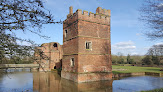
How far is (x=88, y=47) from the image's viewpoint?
14.5 m

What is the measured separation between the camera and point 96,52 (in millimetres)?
14578

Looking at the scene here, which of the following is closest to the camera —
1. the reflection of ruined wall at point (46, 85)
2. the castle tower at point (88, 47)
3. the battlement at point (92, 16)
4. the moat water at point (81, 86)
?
the moat water at point (81, 86)

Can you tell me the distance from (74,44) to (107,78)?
19.0 ft

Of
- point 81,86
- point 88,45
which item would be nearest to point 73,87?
point 81,86

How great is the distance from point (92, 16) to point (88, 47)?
390 centimetres

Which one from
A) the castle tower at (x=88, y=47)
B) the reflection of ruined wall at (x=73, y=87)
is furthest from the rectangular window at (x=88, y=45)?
the reflection of ruined wall at (x=73, y=87)

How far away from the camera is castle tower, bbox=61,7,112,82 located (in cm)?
1352

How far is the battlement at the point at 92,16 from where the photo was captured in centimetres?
1397

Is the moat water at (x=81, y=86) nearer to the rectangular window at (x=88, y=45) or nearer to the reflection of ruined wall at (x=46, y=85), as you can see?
the reflection of ruined wall at (x=46, y=85)

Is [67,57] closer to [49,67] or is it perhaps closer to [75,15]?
[75,15]

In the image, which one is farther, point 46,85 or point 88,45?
point 88,45

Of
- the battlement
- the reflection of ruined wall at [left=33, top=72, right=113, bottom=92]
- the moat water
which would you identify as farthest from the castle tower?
the moat water

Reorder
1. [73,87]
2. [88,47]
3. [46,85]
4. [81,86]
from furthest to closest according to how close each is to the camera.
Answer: [88,47] < [46,85] < [81,86] < [73,87]

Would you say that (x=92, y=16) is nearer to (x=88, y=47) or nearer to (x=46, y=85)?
(x=88, y=47)
